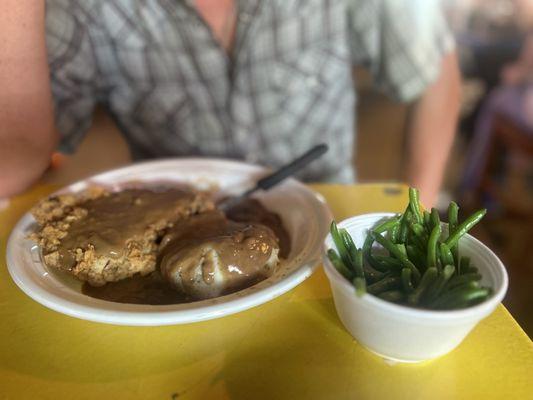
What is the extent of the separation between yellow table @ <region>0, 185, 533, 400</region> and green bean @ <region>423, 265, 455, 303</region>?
0.11 meters

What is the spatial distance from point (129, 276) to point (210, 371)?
0.22 m

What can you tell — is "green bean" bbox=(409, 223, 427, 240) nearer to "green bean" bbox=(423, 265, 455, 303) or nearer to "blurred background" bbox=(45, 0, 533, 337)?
"green bean" bbox=(423, 265, 455, 303)

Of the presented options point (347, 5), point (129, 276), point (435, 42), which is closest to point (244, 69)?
point (347, 5)

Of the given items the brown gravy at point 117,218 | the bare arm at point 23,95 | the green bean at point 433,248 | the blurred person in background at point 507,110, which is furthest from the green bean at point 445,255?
the blurred person in background at point 507,110

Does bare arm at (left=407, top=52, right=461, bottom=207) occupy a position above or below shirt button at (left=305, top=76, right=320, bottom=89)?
below

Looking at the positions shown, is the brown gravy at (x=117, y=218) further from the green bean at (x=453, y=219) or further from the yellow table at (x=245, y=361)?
the green bean at (x=453, y=219)

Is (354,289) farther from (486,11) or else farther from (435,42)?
(486,11)

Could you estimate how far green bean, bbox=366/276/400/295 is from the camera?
0.61 metres

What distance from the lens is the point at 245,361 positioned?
657 mm

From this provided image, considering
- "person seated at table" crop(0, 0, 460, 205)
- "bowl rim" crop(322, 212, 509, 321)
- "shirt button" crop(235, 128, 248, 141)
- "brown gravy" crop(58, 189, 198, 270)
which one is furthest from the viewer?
"shirt button" crop(235, 128, 248, 141)

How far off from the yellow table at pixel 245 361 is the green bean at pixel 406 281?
11cm

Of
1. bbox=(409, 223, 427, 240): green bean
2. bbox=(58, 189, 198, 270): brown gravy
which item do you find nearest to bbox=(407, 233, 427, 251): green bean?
bbox=(409, 223, 427, 240): green bean

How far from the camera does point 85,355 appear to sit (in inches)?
26.4

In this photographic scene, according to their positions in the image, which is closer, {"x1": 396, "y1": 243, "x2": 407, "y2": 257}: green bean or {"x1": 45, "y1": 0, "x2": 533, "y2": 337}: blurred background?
{"x1": 396, "y1": 243, "x2": 407, "y2": 257}: green bean
